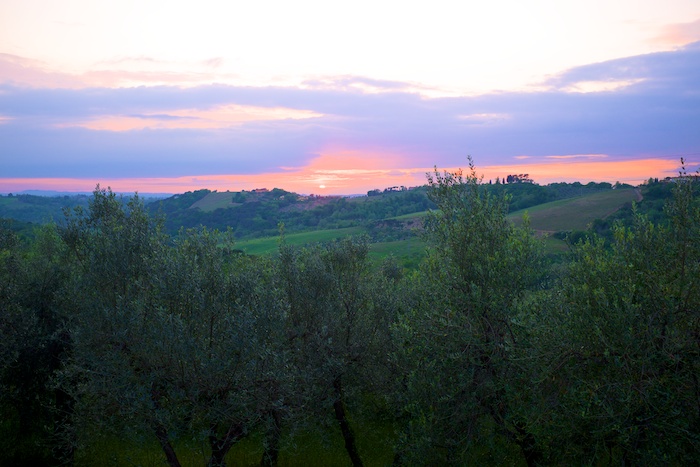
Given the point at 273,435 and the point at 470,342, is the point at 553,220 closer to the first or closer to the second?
the point at 273,435

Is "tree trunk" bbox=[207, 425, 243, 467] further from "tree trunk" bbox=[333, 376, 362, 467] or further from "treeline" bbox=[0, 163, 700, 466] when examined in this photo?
"tree trunk" bbox=[333, 376, 362, 467]

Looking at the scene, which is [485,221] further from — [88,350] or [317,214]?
[317,214]

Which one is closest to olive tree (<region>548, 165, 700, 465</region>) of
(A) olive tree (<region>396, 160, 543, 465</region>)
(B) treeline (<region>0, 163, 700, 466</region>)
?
(B) treeline (<region>0, 163, 700, 466</region>)

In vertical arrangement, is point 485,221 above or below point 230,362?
above

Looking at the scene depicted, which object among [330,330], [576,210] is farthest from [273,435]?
[576,210]

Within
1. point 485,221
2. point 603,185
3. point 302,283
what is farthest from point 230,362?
point 603,185

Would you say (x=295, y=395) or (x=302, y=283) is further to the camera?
(x=302, y=283)

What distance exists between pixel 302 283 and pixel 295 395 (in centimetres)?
→ 559

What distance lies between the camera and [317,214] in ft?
582

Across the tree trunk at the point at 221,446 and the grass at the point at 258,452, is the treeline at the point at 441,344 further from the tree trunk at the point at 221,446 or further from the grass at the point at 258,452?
the grass at the point at 258,452

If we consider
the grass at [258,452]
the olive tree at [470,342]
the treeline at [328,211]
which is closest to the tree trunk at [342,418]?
the grass at [258,452]

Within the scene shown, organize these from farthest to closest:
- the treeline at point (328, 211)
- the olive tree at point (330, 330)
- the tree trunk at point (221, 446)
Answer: the treeline at point (328, 211), the olive tree at point (330, 330), the tree trunk at point (221, 446)

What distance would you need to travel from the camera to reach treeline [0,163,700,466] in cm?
1212

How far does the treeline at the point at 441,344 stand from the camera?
1212 centimetres
